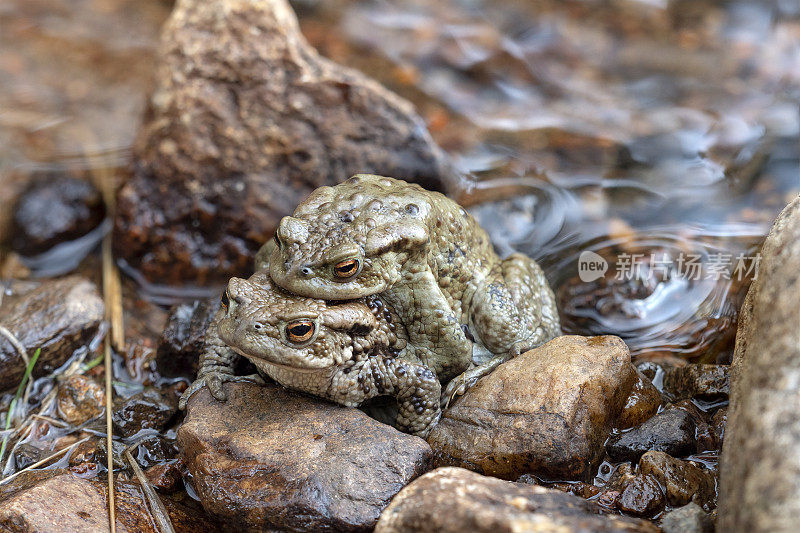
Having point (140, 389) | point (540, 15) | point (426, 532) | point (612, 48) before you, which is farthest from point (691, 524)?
point (540, 15)

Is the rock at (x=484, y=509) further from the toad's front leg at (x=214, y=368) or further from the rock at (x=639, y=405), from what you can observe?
the toad's front leg at (x=214, y=368)

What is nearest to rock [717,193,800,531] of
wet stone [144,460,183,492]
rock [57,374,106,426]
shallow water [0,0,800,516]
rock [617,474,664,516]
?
rock [617,474,664,516]

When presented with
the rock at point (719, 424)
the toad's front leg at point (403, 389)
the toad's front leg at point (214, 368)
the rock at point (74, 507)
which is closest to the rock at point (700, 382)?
the rock at point (719, 424)

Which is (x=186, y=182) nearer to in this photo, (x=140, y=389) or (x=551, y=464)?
(x=140, y=389)

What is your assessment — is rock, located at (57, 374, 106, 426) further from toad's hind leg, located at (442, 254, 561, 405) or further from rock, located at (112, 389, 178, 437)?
toad's hind leg, located at (442, 254, 561, 405)

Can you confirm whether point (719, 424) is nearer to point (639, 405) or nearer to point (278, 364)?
point (639, 405)

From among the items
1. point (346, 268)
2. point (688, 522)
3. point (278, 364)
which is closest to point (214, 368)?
point (278, 364)
